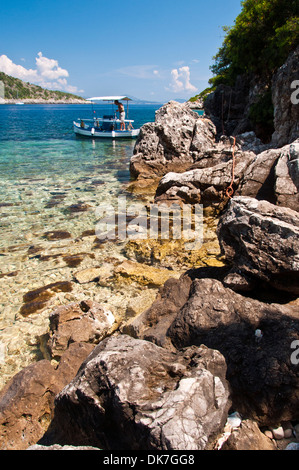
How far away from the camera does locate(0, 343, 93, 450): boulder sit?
3.34 meters

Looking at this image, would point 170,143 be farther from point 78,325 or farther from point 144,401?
point 144,401

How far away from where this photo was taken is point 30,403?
140 inches

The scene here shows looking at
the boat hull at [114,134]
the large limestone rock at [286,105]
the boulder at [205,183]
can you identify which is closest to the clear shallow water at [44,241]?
the boulder at [205,183]

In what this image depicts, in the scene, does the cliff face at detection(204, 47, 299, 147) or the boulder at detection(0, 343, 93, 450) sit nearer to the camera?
the boulder at detection(0, 343, 93, 450)

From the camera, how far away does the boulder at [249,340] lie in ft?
9.76

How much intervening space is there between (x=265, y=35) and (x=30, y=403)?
75.0ft

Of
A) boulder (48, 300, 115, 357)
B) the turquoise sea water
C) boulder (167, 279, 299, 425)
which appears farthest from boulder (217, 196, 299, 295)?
the turquoise sea water

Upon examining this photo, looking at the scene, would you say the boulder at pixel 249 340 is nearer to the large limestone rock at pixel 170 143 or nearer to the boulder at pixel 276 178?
the boulder at pixel 276 178

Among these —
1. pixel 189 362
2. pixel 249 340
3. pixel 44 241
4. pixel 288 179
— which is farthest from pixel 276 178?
pixel 44 241

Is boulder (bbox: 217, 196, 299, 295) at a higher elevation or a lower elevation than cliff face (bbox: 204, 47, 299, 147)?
lower

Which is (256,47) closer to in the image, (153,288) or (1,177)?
(1,177)

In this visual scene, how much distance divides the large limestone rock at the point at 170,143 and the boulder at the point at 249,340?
11886mm

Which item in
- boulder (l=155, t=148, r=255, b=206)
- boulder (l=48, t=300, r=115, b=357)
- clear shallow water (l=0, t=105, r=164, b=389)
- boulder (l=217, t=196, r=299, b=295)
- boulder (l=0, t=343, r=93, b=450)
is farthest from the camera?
boulder (l=155, t=148, r=255, b=206)

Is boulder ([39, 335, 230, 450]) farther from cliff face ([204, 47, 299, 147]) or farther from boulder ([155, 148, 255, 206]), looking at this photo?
cliff face ([204, 47, 299, 147])
